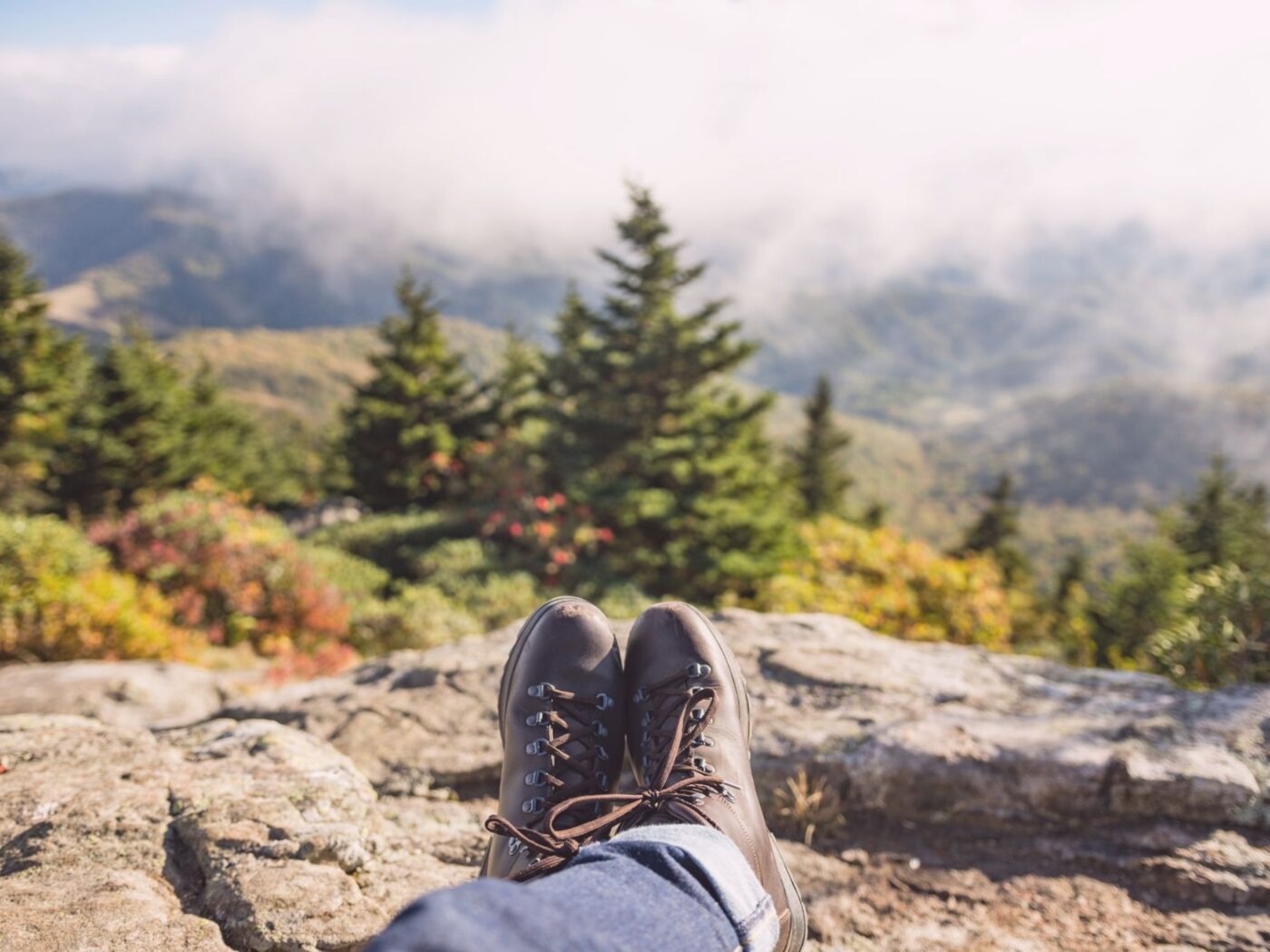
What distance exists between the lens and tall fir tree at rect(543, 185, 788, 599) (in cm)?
982

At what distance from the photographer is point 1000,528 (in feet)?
85.9

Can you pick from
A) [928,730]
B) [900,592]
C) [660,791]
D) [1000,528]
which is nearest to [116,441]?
[900,592]

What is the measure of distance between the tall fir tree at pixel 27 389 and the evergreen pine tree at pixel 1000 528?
2955 cm

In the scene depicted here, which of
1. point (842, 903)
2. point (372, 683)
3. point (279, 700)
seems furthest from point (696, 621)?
point (279, 700)

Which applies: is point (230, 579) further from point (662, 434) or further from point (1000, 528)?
point (1000, 528)

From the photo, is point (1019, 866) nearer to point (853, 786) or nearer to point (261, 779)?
point (853, 786)

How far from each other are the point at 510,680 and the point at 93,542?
6620mm

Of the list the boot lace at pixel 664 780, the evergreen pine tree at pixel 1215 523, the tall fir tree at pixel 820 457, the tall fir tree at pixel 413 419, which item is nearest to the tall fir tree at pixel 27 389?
the tall fir tree at pixel 413 419

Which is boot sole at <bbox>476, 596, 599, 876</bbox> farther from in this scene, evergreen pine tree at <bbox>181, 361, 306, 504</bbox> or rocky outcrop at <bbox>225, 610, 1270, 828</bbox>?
evergreen pine tree at <bbox>181, 361, 306, 504</bbox>

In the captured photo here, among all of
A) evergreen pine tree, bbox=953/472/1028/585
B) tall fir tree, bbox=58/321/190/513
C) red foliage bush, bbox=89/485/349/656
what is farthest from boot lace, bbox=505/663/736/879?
evergreen pine tree, bbox=953/472/1028/585

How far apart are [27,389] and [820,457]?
2542cm

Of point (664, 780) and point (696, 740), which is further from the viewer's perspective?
point (696, 740)

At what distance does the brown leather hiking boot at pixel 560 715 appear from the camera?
80.7 inches

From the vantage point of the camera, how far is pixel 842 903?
2033mm
